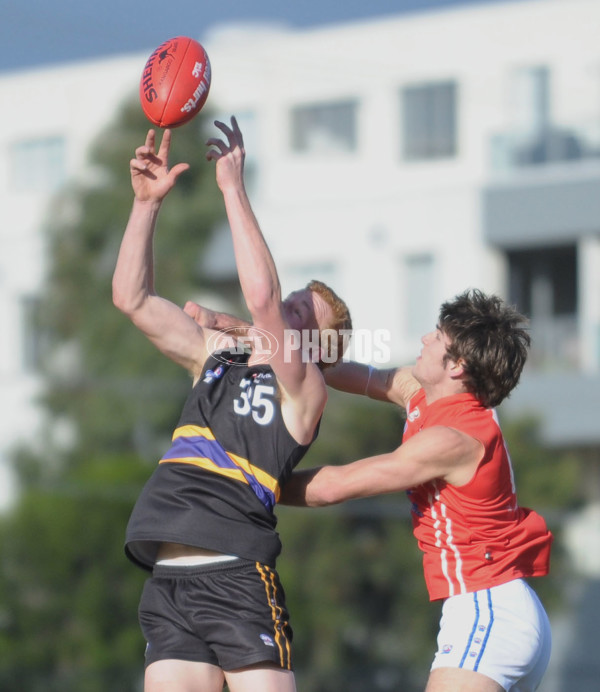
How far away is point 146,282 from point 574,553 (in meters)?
16.4

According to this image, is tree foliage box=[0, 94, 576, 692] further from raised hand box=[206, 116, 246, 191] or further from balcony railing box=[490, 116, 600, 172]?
raised hand box=[206, 116, 246, 191]

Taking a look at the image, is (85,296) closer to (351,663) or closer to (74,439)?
(74,439)

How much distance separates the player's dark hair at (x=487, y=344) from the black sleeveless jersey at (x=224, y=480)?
27.6 inches

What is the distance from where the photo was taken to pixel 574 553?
2022 centimetres

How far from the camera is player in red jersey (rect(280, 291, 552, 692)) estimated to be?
4.59m

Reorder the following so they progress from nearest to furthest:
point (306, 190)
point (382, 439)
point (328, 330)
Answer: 1. point (328, 330)
2. point (382, 439)
3. point (306, 190)

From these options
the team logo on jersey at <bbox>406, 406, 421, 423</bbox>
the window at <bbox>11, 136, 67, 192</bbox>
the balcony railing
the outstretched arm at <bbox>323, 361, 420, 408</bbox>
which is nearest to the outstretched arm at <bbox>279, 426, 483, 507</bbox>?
the team logo on jersey at <bbox>406, 406, 421, 423</bbox>

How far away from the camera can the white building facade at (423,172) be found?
813 inches

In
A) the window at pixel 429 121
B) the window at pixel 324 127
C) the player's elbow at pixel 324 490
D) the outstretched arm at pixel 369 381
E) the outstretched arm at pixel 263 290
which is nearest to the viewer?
the outstretched arm at pixel 263 290

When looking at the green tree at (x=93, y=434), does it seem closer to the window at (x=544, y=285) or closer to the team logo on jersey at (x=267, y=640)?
the window at (x=544, y=285)

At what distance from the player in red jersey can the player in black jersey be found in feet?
0.87

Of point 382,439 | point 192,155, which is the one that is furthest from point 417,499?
point 192,155

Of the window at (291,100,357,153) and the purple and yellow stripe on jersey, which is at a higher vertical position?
the window at (291,100,357,153)

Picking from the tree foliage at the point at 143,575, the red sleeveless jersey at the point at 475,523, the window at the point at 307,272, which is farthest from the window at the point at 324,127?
the red sleeveless jersey at the point at 475,523
